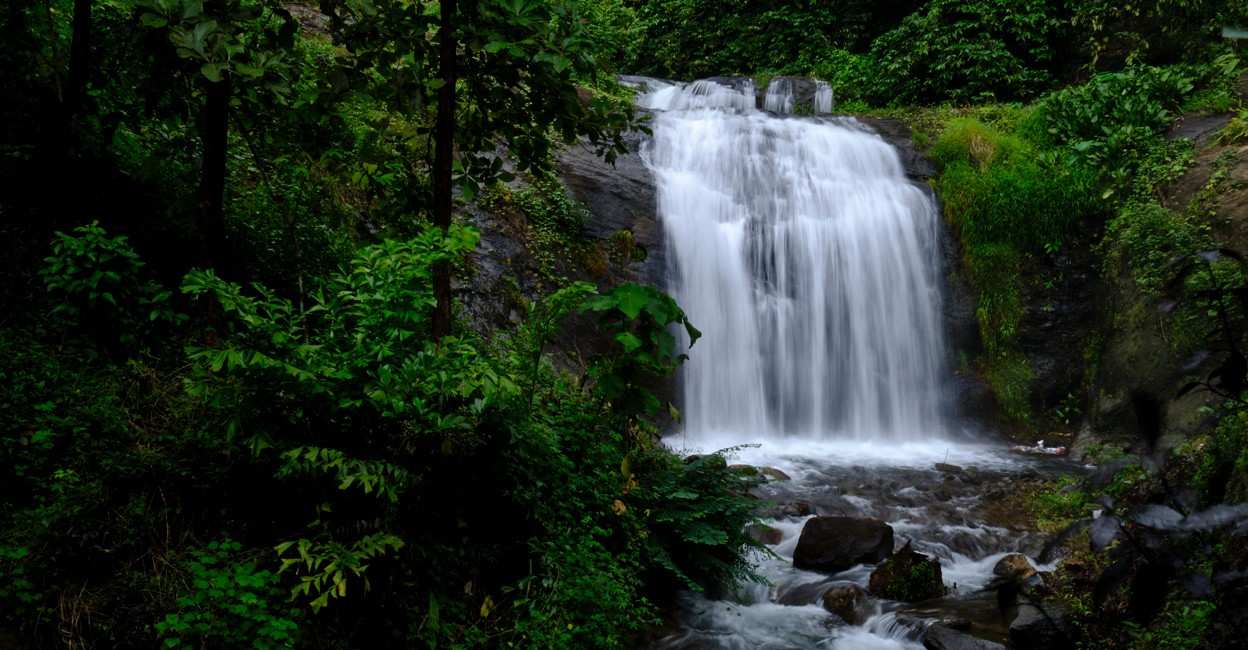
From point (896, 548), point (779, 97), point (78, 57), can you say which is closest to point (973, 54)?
point (779, 97)

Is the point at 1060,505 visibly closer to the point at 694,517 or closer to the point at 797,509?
the point at 797,509

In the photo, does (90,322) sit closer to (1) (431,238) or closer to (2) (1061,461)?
(1) (431,238)

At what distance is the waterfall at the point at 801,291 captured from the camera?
10562 millimetres

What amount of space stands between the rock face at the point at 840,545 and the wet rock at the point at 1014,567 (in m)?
0.77

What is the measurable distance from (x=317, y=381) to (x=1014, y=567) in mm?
5095

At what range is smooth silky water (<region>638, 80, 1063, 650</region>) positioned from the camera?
32.8 feet

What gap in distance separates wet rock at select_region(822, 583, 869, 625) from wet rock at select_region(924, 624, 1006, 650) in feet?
1.76

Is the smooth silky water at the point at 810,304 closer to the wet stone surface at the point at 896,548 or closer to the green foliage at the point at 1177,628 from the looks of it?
the wet stone surface at the point at 896,548

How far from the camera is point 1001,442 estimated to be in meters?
10.5

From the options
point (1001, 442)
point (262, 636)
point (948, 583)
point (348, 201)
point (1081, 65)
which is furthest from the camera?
point (1081, 65)

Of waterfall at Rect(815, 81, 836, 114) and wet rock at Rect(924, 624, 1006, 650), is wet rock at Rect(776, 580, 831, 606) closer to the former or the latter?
wet rock at Rect(924, 624, 1006, 650)

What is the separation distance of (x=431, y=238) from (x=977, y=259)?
972 centimetres

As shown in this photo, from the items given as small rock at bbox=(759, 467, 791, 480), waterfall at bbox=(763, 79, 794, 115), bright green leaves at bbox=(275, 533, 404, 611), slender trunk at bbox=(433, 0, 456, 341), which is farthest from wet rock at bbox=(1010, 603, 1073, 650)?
waterfall at bbox=(763, 79, 794, 115)

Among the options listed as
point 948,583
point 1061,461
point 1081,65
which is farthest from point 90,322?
point 1081,65
